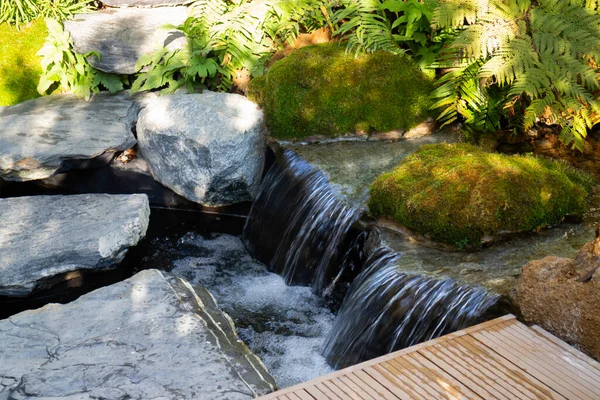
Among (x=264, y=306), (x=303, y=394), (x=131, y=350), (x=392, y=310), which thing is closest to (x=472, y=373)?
(x=303, y=394)

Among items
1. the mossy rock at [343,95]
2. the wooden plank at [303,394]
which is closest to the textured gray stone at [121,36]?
the mossy rock at [343,95]

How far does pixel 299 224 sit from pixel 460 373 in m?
3.05

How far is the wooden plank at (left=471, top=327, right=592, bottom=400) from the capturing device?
360 centimetres

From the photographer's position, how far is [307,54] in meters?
7.72

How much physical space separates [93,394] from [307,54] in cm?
470

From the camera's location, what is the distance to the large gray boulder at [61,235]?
5.94 metres

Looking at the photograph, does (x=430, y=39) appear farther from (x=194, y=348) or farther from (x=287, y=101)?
(x=194, y=348)

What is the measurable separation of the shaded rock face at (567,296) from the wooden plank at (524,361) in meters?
0.28

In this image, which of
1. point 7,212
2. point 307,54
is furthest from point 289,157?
point 7,212

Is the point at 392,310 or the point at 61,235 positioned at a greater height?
the point at 392,310

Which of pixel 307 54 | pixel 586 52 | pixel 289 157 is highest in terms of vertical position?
pixel 586 52

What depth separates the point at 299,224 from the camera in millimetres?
6566

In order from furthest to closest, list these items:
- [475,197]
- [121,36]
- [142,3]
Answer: [142,3] < [121,36] < [475,197]

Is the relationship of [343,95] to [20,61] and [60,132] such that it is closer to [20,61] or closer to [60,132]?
[60,132]
